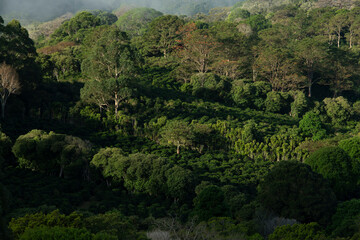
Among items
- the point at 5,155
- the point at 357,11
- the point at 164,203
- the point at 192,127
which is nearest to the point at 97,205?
the point at 164,203

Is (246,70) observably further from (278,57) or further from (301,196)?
(301,196)

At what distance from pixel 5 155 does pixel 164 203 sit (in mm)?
13732

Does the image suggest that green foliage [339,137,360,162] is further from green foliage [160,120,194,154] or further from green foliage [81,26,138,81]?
green foliage [81,26,138,81]

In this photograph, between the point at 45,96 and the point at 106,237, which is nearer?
the point at 106,237

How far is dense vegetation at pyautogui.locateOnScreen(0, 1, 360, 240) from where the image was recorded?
19281 millimetres

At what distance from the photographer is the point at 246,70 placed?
6291 centimetres

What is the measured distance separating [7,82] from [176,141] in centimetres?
1778

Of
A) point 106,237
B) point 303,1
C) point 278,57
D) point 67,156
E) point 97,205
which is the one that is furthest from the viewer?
point 303,1

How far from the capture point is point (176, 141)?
116 ft

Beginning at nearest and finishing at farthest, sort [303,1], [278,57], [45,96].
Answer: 1. [45,96]
2. [278,57]
3. [303,1]

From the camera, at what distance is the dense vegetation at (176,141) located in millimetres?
19281

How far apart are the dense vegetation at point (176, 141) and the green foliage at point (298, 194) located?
0.25 ft

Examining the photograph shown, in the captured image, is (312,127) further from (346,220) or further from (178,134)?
→ (346,220)

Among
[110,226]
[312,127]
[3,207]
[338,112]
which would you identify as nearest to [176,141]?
[312,127]
